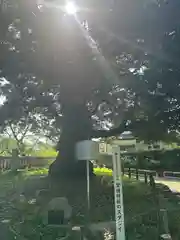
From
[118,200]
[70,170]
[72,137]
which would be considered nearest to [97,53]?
[72,137]

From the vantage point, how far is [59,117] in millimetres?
12227

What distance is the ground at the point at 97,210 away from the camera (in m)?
6.16

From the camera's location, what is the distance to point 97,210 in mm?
7898

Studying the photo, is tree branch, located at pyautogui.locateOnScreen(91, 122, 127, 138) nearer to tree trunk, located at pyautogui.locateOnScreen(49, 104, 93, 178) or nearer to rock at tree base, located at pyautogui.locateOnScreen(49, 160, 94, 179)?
tree trunk, located at pyautogui.locateOnScreen(49, 104, 93, 178)

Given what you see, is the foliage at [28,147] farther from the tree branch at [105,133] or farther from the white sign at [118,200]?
the white sign at [118,200]

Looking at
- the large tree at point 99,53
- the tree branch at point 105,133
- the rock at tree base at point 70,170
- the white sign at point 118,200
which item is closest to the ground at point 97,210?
the rock at tree base at point 70,170

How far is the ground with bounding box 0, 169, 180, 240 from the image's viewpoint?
20.2 ft

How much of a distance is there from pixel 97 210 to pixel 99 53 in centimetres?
368

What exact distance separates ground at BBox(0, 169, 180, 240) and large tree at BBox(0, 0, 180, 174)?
245cm

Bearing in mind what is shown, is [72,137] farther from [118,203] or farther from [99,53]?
[118,203]

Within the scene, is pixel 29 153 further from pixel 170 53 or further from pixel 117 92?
pixel 170 53

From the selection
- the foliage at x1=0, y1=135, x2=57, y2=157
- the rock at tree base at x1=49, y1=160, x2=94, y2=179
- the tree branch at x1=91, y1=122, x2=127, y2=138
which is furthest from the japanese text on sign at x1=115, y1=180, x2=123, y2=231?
the foliage at x1=0, y1=135, x2=57, y2=157

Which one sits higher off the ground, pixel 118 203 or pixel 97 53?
pixel 97 53

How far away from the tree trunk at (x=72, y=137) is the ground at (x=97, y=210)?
1.84 ft
